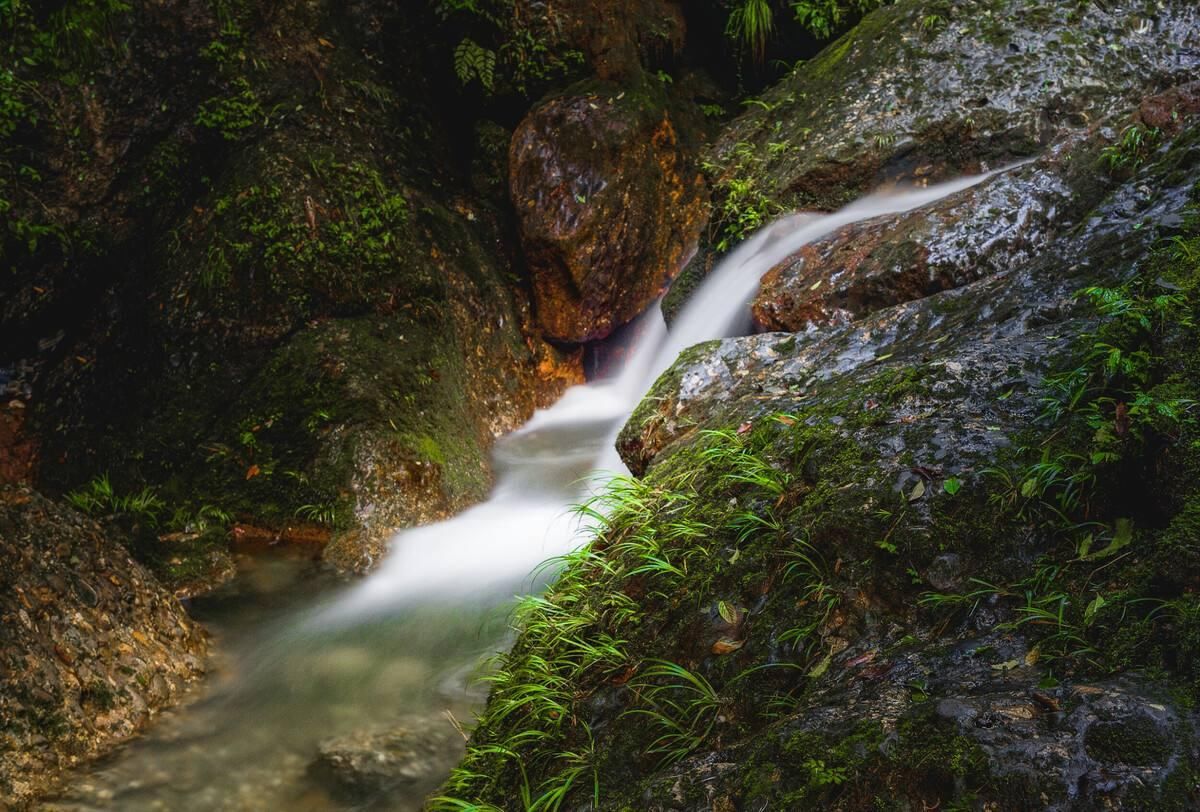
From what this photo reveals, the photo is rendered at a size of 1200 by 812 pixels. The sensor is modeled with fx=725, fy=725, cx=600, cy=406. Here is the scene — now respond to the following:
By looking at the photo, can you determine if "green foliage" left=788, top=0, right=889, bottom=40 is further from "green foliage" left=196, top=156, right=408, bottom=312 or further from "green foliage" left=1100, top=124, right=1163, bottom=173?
"green foliage" left=196, top=156, right=408, bottom=312

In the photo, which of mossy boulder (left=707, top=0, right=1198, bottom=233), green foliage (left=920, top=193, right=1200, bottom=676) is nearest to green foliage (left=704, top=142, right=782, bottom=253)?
mossy boulder (left=707, top=0, right=1198, bottom=233)

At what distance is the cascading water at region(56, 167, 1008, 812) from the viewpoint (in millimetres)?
2932

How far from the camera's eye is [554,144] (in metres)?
7.38

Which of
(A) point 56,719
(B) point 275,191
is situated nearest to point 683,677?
(A) point 56,719

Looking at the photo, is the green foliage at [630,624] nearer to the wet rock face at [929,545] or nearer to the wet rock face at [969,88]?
the wet rock face at [929,545]

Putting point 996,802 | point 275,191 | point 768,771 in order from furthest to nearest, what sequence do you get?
point 275,191, point 768,771, point 996,802

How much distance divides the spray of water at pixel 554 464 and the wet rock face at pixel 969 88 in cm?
38

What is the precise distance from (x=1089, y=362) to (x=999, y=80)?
5.66 meters

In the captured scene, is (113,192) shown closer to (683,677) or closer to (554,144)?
(554,144)

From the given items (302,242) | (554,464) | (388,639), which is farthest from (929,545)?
(302,242)

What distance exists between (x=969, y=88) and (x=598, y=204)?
3645 millimetres

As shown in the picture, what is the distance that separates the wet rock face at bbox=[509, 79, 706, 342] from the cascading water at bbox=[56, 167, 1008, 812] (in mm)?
1079

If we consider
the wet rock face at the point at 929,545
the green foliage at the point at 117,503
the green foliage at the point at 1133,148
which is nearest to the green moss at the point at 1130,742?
the wet rock face at the point at 929,545

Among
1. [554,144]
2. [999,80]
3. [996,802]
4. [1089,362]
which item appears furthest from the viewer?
[554,144]
